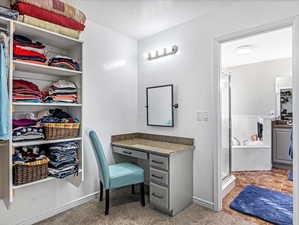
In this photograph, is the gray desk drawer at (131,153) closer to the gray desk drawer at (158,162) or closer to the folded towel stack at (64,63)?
the gray desk drawer at (158,162)

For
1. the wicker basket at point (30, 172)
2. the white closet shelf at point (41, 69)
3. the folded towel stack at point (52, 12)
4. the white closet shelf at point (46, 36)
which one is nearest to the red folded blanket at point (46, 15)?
the folded towel stack at point (52, 12)

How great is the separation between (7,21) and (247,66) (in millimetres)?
4858

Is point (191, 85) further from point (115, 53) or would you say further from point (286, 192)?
point (286, 192)

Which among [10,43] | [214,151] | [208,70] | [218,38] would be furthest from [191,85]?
[10,43]

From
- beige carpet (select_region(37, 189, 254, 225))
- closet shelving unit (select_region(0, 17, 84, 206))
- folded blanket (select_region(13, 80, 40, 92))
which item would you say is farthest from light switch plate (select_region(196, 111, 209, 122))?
folded blanket (select_region(13, 80, 40, 92))

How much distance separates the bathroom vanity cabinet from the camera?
3.98m

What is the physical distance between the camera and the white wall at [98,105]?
6.52 ft

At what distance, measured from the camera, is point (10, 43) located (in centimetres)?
150

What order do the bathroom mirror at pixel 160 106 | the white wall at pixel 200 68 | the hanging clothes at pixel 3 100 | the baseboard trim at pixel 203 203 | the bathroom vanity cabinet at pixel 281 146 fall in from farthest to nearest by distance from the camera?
the bathroom vanity cabinet at pixel 281 146
the bathroom mirror at pixel 160 106
the baseboard trim at pixel 203 203
the white wall at pixel 200 68
the hanging clothes at pixel 3 100

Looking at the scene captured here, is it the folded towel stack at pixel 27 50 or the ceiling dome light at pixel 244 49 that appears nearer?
the folded towel stack at pixel 27 50

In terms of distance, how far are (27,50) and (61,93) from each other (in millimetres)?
Result: 496

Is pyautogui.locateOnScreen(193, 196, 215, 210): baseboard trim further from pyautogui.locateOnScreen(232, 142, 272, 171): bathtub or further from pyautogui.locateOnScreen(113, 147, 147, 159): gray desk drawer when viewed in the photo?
pyautogui.locateOnScreen(232, 142, 272, 171): bathtub

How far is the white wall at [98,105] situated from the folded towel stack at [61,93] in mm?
399

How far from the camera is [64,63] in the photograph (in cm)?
195
